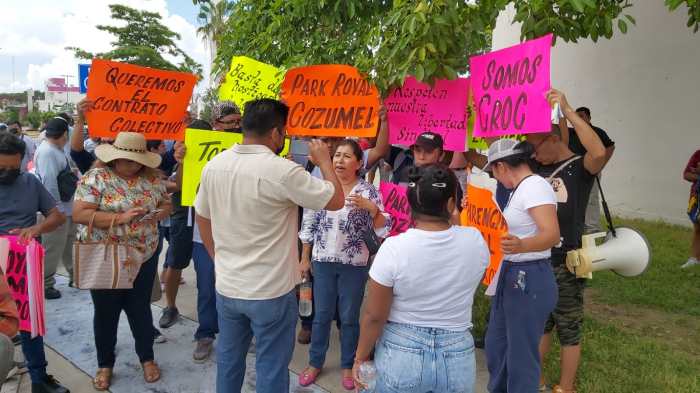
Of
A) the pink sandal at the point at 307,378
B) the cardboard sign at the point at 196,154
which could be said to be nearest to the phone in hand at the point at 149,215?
the cardboard sign at the point at 196,154

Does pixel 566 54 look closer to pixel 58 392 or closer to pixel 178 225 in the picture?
pixel 178 225

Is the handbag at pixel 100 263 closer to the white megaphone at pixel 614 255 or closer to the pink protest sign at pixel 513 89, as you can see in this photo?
the pink protest sign at pixel 513 89

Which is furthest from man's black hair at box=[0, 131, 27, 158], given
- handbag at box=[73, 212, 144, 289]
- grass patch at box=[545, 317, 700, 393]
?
grass patch at box=[545, 317, 700, 393]

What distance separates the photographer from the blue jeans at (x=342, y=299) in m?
3.58

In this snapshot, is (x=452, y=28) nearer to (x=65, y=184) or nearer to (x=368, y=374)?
(x=368, y=374)

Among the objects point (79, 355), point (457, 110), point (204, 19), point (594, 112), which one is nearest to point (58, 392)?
point (79, 355)

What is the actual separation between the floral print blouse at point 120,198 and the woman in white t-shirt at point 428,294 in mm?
2034

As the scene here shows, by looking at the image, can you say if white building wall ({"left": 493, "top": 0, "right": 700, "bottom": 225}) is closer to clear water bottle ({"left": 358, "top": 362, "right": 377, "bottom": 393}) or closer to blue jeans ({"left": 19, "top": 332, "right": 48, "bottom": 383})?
clear water bottle ({"left": 358, "top": 362, "right": 377, "bottom": 393})

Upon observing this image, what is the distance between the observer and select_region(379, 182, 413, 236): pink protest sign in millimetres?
3684

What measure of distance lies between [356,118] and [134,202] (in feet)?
5.55

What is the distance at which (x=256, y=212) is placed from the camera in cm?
254

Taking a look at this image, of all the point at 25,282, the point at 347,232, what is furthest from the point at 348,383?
the point at 25,282

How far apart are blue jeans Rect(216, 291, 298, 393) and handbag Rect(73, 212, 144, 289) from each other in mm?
1000

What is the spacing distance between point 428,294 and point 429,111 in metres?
2.17
